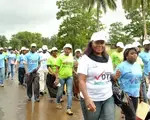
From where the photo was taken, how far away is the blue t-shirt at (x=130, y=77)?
5.91 m

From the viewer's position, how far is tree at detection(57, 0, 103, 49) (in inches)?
2090

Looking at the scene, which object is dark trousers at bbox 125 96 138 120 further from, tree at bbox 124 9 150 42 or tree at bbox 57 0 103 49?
tree at bbox 124 9 150 42

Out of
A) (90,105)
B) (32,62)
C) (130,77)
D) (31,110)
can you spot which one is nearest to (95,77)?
(90,105)

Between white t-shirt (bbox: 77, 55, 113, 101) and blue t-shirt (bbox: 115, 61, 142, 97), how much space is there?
42.6 inches

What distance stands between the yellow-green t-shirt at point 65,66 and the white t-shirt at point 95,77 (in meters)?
3.96

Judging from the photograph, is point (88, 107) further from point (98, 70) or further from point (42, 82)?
point (42, 82)

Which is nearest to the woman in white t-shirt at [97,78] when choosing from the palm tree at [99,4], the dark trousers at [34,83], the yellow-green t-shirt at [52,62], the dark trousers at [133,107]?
the dark trousers at [133,107]

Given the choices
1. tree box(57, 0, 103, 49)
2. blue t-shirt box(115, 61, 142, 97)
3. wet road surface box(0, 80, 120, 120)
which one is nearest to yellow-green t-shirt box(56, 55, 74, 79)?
wet road surface box(0, 80, 120, 120)

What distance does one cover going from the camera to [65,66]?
895 centimetres

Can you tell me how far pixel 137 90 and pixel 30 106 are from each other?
435 cm

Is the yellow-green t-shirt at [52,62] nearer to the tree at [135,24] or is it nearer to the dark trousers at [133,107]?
the dark trousers at [133,107]

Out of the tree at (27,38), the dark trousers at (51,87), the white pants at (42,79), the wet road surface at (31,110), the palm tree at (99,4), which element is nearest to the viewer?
the wet road surface at (31,110)

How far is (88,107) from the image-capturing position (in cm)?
454

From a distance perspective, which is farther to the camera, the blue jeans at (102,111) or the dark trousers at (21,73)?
the dark trousers at (21,73)
